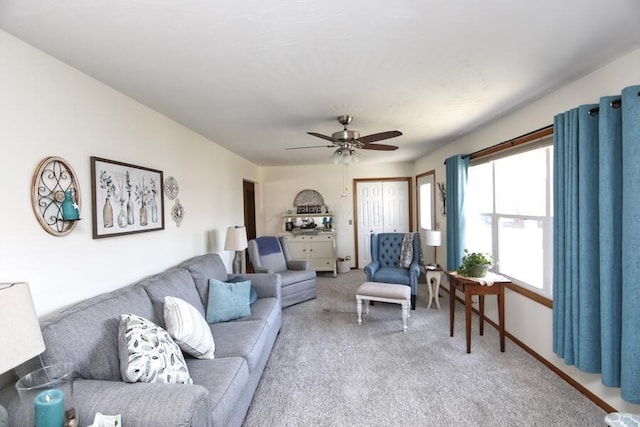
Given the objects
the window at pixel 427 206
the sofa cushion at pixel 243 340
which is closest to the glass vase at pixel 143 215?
the sofa cushion at pixel 243 340

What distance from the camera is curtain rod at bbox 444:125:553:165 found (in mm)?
2505

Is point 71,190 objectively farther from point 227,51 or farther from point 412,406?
point 412,406

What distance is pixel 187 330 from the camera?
1883mm

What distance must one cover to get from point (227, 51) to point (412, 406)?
2.59 m

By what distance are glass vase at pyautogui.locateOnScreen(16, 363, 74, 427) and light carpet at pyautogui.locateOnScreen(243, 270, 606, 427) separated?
115 centimetres

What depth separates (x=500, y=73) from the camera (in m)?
2.11

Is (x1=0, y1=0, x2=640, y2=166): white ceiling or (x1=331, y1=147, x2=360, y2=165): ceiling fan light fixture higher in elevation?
(x1=0, y1=0, x2=640, y2=166): white ceiling

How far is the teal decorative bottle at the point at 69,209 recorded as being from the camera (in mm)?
1779

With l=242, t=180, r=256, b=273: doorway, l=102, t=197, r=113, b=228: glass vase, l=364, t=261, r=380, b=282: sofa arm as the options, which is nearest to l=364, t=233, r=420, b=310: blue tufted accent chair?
l=364, t=261, r=380, b=282: sofa arm

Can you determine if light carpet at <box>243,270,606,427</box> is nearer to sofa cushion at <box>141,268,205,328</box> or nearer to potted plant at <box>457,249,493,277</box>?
potted plant at <box>457,249,493,277</box>

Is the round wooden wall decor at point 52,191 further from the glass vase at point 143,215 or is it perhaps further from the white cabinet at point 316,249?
the white cabinet at point 316,249

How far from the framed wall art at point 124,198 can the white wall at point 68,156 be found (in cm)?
6

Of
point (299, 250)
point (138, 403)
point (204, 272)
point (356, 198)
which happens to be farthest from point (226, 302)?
point (356, 198)

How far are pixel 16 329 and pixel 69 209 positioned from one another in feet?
3.07
